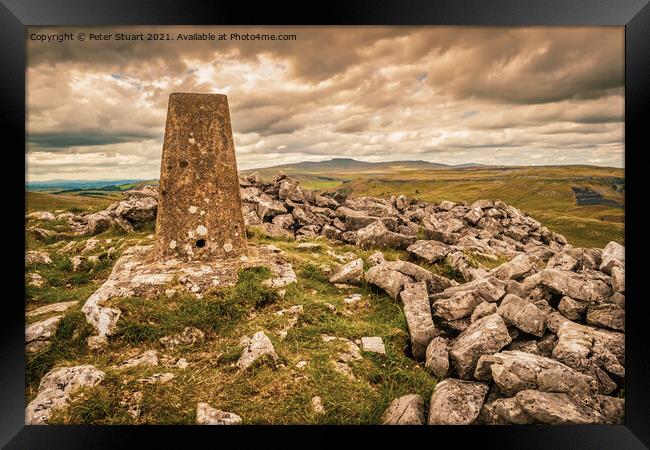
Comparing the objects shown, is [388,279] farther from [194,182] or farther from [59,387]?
[59,387]

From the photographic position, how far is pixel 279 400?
486 cm

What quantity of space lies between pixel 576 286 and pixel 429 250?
4488 mm

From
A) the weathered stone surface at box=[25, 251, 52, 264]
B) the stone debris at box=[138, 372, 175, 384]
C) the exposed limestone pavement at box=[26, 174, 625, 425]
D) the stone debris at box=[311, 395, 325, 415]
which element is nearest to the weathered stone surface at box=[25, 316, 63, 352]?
the exposed limestone pavement at box=[26, 174, 625, 425]

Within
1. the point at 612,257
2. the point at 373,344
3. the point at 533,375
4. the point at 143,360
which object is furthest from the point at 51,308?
the point at 612,257

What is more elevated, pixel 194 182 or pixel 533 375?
pixel 194 182

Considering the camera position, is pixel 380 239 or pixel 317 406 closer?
pixel 317 406

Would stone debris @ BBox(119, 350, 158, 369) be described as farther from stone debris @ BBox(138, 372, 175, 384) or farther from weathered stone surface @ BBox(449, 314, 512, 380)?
weathered stone surface @ BBox(449, 314, 512, 380)

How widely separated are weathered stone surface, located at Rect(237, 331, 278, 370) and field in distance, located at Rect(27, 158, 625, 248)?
4.45 m

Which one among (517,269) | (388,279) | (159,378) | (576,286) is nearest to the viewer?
(159,378)

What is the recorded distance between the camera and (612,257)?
6949 millimetres

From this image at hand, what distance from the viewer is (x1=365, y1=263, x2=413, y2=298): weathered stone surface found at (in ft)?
23.8
